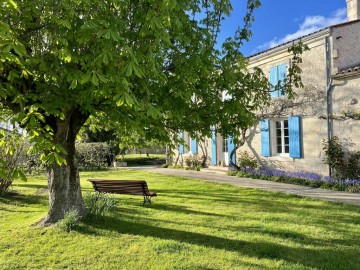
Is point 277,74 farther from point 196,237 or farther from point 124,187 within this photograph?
point 196,237

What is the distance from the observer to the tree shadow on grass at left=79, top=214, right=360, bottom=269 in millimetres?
4613

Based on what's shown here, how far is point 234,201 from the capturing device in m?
9.08

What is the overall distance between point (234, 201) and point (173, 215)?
7.50 ft

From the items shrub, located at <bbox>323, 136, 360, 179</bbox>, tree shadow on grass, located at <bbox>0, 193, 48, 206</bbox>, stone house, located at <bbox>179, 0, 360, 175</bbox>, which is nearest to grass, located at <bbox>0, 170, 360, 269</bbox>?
tree shadow on grass, located at <bbox>0, 193, 48, 206</bbox>

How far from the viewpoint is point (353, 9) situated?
13.7 meters

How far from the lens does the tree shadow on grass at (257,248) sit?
182 inches

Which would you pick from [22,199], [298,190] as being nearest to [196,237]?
[298,190]

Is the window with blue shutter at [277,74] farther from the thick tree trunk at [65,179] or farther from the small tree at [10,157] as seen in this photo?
the small tree at [10,157]

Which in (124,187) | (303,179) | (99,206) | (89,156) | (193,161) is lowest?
(99,206)

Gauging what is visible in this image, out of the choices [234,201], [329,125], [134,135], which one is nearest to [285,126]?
[329,125]

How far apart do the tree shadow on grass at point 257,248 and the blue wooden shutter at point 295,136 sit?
8.16 meters

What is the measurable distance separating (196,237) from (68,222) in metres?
2.45

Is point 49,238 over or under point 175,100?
under

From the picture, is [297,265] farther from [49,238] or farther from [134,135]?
[134,135]
